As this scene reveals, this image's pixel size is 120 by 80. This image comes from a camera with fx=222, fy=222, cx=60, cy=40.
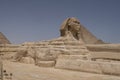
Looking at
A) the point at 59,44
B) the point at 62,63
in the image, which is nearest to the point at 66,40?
the point at 59,44

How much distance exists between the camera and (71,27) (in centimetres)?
1531

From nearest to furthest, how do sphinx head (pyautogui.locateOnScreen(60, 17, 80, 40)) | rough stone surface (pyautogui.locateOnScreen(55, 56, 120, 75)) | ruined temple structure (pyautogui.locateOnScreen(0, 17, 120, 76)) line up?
rough stone surface (pyautogui.locateOnScreen(55, 56, 120, 75)), ruined temple structure (pyautogui.locateOnScreen(0, 17, 120, 76)), sphinx head (pyautogui.locateOnScreen(60, 17, 80, 40))

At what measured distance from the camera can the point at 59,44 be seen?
14305mm

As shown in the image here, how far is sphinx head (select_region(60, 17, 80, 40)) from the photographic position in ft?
49.9

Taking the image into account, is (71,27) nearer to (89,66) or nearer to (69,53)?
(69,53)

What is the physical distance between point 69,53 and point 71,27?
271cm

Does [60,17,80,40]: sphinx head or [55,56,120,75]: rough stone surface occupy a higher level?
[60,17,80,40]: sphinx head

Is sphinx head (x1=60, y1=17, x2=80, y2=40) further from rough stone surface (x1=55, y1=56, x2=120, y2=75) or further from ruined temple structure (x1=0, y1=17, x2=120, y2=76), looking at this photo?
rough stone surface (x1=55, y1=56, x2=120, y2=75)

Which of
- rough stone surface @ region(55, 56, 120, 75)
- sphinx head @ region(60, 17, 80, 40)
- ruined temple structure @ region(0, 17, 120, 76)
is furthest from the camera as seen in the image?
sphinx head @ region(60, 17, 80, 40)

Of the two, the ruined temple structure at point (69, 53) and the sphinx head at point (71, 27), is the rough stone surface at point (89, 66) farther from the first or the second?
the sphinx head at point (71, 27)

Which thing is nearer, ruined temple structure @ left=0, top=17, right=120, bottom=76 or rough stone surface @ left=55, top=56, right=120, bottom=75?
rough stone surface @ left=55, top=56, right=120, bottom=75

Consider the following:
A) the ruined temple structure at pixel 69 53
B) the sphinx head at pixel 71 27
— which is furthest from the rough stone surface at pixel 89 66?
the sphinx head at pixel 71 27

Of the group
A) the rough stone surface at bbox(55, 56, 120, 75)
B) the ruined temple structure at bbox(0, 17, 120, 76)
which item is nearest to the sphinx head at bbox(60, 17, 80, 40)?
the ruined temple structure at bbox(0, 17, 120, 76)

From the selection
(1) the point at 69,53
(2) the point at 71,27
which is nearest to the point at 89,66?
(1) the point at 69,53
